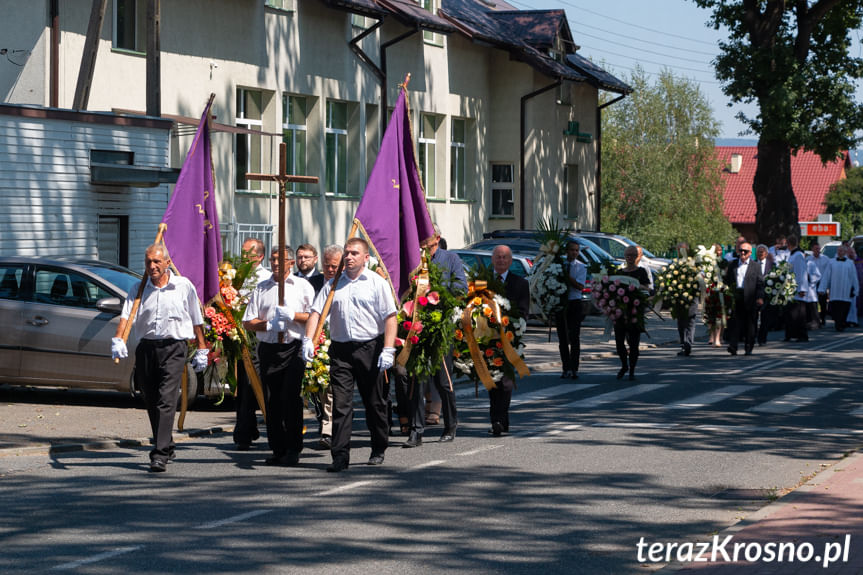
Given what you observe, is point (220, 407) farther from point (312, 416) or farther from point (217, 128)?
point (217, 128)

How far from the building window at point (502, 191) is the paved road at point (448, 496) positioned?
26807mm

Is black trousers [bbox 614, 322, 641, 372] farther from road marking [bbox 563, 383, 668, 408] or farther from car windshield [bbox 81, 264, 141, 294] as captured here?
car windshield [bbox 81, 264, 141, 294]

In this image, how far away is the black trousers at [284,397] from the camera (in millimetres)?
11453

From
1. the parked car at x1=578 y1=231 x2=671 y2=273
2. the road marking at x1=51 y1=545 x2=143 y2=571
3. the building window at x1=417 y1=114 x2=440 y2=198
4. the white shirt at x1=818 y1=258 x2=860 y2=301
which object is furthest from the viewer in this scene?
the building window at x1=417 y1=114 x2=440 y2=198

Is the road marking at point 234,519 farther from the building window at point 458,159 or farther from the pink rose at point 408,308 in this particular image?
the building window at point 458,159

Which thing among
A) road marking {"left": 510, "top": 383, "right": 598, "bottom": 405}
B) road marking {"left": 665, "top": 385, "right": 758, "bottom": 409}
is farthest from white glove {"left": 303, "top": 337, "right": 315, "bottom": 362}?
road marking {"left": 665, "top": 385, "right": 758, "bottom": 409}

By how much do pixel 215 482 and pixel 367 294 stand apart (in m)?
1.97

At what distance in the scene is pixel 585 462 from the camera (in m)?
11.5

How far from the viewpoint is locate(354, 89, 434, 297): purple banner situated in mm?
12172

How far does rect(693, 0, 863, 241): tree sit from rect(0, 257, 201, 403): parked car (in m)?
26.9

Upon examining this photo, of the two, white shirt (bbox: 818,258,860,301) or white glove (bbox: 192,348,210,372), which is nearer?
white glove (bbox: 192,348,210,372)

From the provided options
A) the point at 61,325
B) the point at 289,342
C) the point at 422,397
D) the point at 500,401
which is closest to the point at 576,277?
the point at 500,401

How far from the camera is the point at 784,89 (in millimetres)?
38000

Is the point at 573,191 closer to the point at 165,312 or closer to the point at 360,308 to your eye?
the point at 360,308
